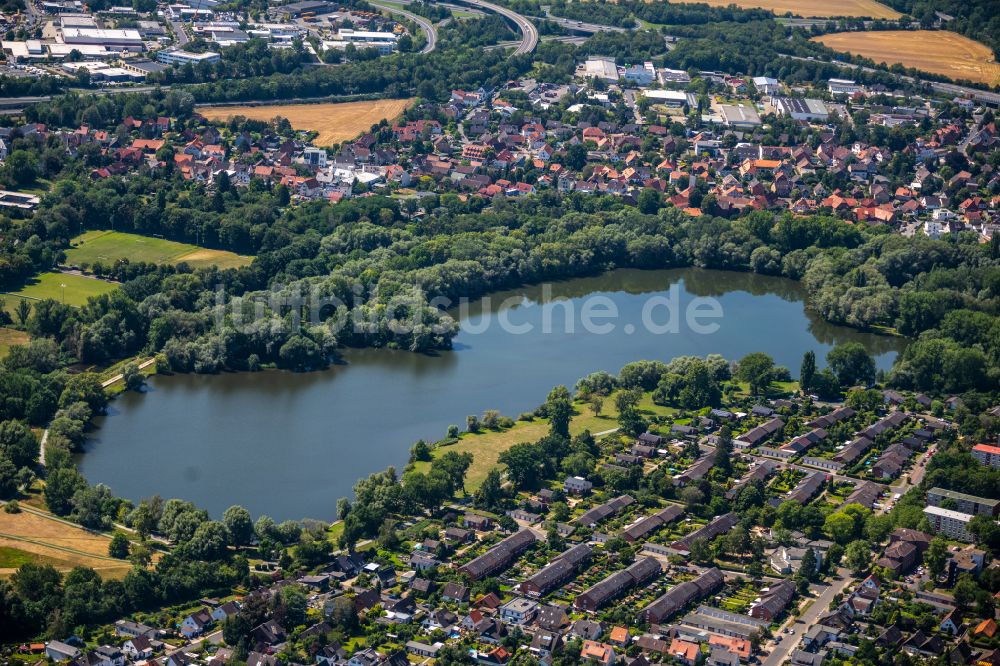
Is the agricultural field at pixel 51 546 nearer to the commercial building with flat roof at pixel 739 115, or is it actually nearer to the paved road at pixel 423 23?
the commercial building with flat roof at pixel 739 115

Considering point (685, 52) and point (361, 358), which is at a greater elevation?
point (685, 52)

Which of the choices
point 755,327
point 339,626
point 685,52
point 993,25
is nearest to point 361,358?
point 755,327

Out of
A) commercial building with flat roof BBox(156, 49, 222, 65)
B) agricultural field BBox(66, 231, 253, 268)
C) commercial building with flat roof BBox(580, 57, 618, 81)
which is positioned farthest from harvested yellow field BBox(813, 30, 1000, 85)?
agricultural field BBox(66, 231, 253, 268)

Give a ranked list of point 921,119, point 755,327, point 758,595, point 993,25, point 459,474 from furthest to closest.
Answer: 1. point 993,25
2. point 921,119
3. point 755,327
4. point 459,474
5. point 758,595

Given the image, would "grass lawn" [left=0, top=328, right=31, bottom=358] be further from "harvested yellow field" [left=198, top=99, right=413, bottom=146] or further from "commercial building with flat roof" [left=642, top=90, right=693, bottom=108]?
"commercial building with flat roof" [left=642, top=90, right=693, bottom=108]

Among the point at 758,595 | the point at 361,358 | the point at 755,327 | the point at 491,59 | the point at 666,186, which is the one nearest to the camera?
the point at 758,595

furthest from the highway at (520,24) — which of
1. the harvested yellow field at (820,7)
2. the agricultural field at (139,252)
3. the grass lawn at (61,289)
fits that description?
the grass lawn at (61,289)

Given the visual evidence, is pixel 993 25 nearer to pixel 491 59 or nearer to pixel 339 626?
pixel 491 59

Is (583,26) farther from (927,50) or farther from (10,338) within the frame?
(10,338)
